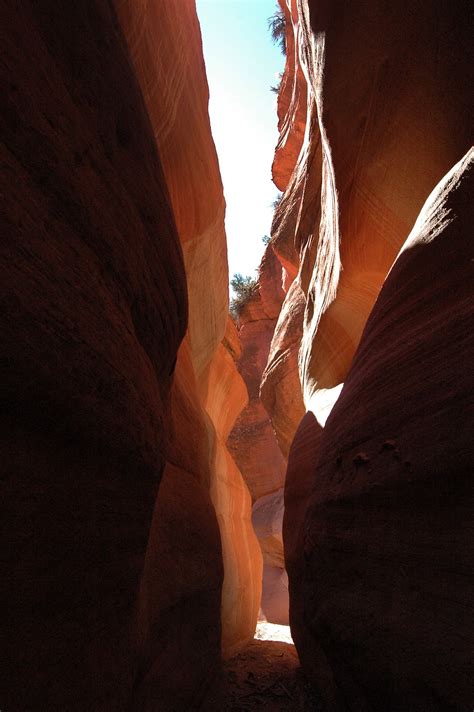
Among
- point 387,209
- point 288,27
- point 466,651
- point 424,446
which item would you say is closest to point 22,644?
point 466,651

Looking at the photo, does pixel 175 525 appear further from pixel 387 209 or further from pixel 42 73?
pixel 387 209

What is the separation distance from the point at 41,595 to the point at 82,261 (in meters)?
1.28

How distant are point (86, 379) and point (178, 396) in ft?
8.87

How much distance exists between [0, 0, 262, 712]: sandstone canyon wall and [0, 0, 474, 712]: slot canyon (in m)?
0.01

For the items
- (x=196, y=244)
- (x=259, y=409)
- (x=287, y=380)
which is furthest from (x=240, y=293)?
(x=196, y=244)

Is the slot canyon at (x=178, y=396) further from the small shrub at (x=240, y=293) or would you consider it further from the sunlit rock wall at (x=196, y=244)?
the small shrub at (x=240, y=293)

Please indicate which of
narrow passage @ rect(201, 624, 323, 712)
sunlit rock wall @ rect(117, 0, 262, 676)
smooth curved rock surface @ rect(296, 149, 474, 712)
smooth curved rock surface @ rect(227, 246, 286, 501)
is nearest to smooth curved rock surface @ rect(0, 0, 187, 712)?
sunlit rock wall @ rect(117, 0, 262, 676)

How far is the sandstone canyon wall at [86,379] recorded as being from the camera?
4.84 feet

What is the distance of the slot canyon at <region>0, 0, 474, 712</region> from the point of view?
5.16 ft

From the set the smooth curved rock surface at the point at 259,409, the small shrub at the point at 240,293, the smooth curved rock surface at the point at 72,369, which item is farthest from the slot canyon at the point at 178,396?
the small shrub at the point at 240,293

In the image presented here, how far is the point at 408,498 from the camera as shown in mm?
2357

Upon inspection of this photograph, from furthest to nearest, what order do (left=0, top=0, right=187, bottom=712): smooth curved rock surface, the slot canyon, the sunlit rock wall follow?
the sunlit rock wall → the slot canyon → (left=0, top=0, right=187, bottom=712): smooth curved rock surface

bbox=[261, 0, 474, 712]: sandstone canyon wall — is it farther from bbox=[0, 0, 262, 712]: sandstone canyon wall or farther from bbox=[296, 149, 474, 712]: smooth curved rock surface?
bbox=[0, 0, 262, 712]: sandstone canyon wall

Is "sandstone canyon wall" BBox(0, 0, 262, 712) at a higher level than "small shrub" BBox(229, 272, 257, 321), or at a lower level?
lower
